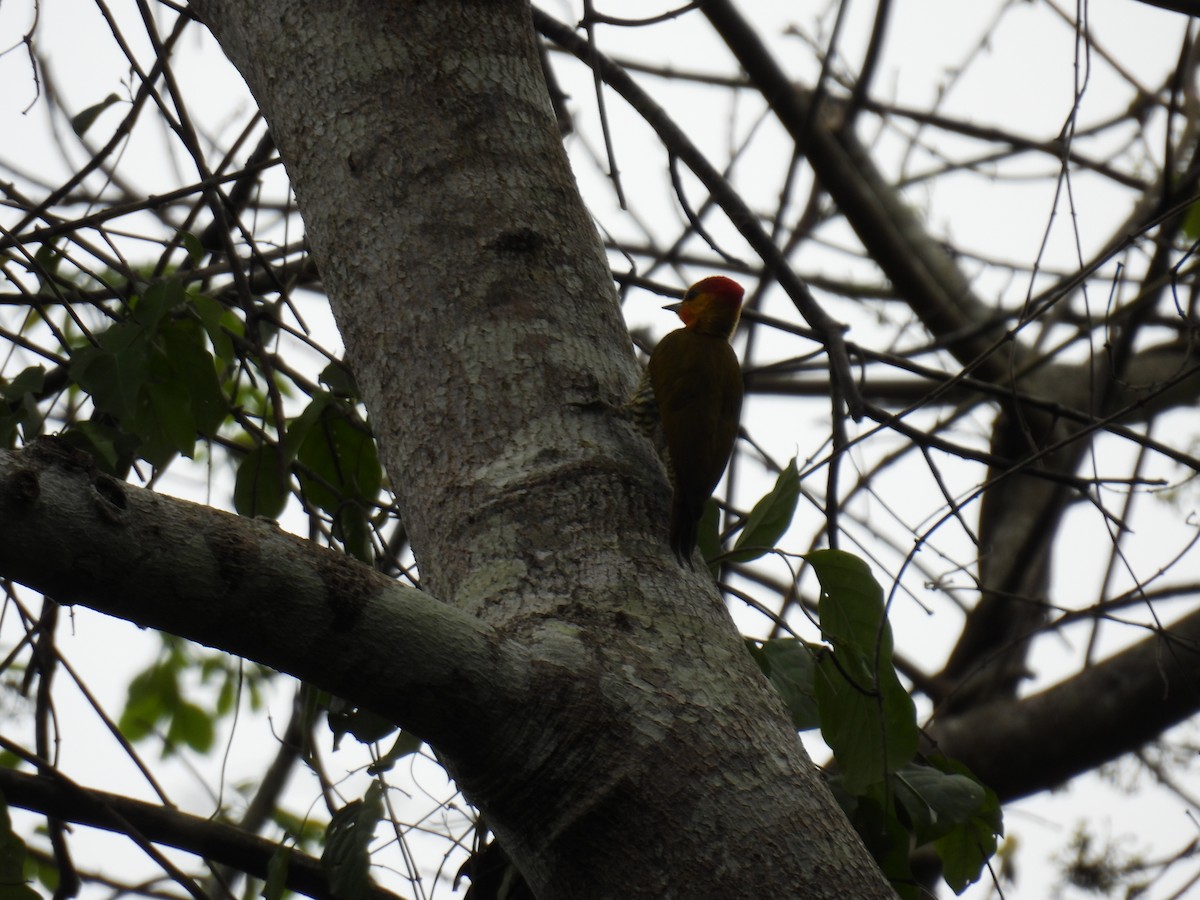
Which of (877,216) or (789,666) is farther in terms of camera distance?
(877,216)

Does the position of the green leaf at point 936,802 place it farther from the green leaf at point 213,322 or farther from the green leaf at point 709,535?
the green leaf at point 213,322

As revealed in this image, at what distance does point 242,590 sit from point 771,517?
4.30 ft

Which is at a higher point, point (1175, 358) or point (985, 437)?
point (1175, 358)

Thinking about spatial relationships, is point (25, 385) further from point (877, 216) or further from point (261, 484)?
point (877, 216)

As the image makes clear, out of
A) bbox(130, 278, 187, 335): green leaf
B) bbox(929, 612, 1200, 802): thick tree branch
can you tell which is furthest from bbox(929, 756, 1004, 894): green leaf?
bbox(130, 278, 187, 335): green leaf

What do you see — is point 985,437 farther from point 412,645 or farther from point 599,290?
point 412,645

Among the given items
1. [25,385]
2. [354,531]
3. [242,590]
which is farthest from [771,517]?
[25,385]

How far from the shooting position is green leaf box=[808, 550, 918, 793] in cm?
226

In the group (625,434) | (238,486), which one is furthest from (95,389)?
(625,434)

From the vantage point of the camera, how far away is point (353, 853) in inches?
96.2

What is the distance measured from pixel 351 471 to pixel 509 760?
1740 millimetres

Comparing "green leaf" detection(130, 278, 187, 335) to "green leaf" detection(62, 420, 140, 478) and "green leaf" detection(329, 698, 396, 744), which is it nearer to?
"green leaf" detection(62, 420, 140, 478)

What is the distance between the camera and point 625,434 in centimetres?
205

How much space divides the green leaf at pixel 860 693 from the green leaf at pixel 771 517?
88 millimetres
